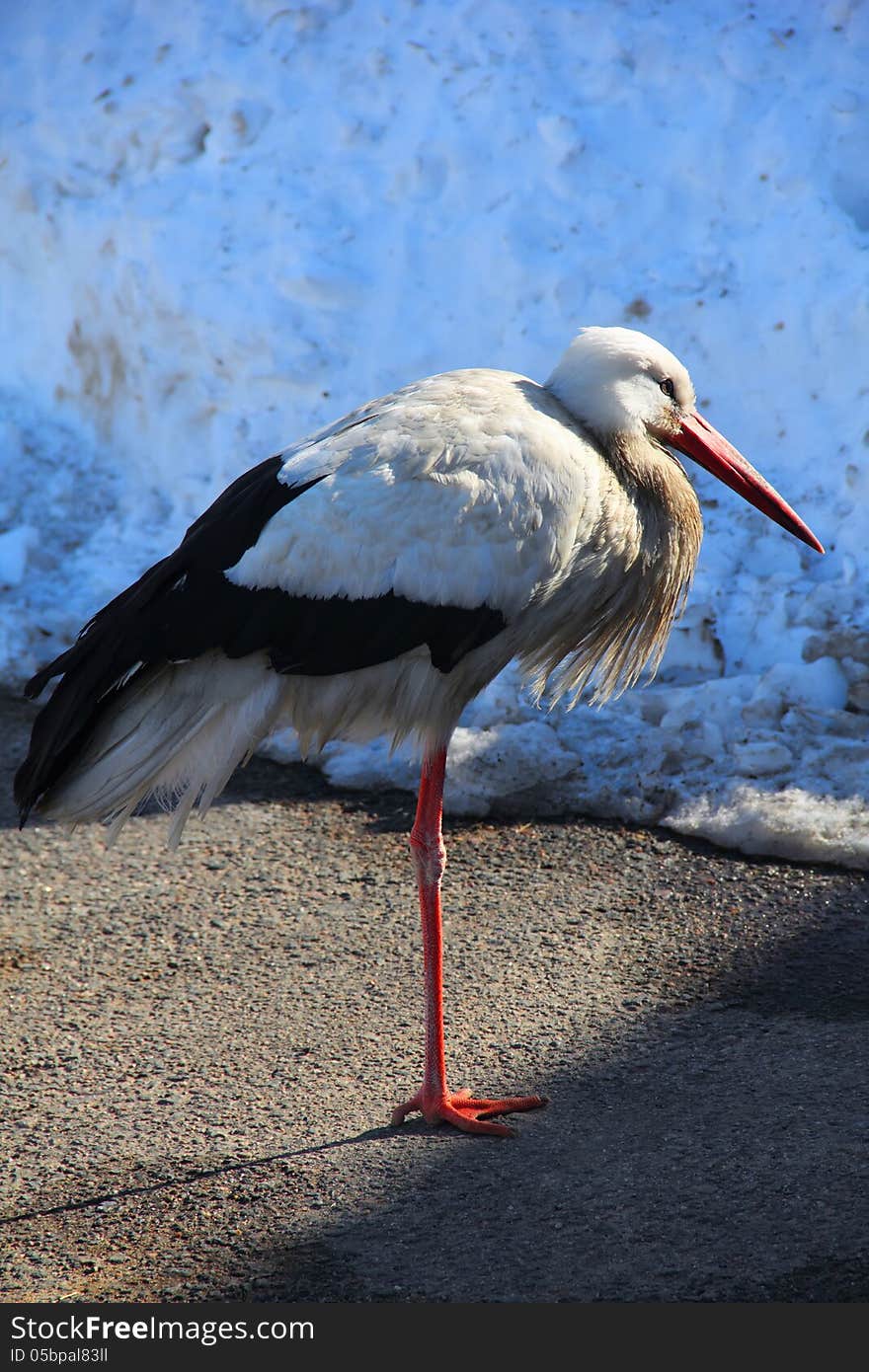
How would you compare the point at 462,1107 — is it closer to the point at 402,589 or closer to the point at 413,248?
the point at 402,589

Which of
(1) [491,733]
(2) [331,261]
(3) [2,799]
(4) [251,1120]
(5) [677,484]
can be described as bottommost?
(4) [251,1120]

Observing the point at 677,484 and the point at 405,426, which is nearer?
the point at 405,426

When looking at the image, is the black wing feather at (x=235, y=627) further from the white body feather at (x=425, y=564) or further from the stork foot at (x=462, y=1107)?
the stork foot at (x=462, y=1107)

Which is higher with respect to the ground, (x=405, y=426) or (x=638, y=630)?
(x=405, y=426)

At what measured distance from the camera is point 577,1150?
11.3 ft

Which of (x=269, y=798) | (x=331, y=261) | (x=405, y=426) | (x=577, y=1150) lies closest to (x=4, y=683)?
(x=269, y=798)

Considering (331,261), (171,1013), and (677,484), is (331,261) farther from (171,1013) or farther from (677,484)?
(171,1013)

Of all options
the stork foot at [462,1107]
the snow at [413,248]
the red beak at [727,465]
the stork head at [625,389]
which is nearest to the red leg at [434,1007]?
the stork foot at [462,1107]

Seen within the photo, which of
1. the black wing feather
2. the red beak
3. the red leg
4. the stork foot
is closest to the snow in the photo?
the red beak

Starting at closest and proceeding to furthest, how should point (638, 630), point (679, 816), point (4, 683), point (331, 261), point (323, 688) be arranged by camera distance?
point (323, 688), point (638, 630), point (679, 816), point (4, 683), point (331, 261)

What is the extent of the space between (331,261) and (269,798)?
3.17 metres

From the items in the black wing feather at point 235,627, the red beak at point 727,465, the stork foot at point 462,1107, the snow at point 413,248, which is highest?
the snow at point 413,248

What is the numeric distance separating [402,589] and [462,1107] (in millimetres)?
1254

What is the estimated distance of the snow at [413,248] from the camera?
21.7 ft
